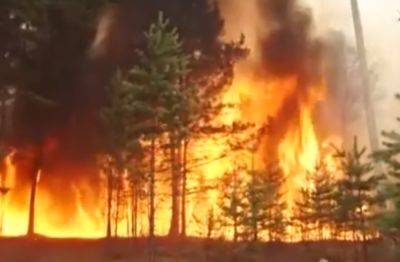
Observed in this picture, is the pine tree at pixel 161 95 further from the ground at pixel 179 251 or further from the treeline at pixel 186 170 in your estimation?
the ground at pixel 179 251

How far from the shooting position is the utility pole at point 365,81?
45875mm

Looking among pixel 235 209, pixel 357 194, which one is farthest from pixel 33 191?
pixel 357 194

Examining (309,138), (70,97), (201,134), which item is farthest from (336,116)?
(70,97)

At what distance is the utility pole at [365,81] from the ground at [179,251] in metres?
15.2

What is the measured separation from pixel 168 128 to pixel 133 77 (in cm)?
255

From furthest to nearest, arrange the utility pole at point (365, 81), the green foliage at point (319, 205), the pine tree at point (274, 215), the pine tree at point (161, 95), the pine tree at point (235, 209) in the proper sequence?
the utility pole at point (365, 81), the green foliage at point (319, 205), the pine tree at point (274, 215), the pine tree at point (235, 209), the pine tree at point (161, 95)

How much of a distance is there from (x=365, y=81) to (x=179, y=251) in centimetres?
2416

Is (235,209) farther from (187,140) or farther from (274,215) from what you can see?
(187,140)

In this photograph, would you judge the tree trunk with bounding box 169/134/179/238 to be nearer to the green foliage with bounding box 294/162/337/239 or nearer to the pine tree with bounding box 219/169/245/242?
the pine tree with bounding box 219/169/245/242

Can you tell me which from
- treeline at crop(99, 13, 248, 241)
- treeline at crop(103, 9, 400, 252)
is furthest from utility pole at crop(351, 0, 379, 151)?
treeline at crop(99, 13, 248, 241)

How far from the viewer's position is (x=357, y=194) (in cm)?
2803

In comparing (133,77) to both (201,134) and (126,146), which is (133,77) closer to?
(126,146)

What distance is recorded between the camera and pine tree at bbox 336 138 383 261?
27312mm

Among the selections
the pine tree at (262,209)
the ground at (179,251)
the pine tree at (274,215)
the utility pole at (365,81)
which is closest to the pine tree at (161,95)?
the ground at (179,251)
